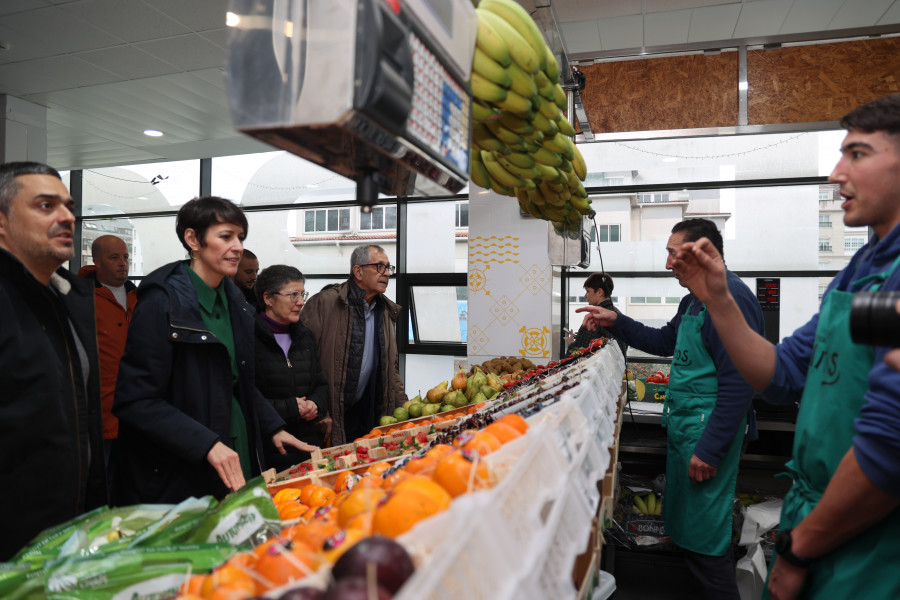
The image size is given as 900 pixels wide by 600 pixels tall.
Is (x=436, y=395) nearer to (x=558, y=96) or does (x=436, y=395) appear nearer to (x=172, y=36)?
(x=558, y=96)

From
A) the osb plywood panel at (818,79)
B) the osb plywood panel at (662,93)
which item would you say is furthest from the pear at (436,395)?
the osb plywood panel at (818,79)

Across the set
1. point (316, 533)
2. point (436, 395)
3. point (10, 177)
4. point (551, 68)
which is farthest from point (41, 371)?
point (436, 395)

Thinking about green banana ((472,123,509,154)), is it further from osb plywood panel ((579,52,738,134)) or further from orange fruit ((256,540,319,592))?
osb plywood panel ((579,52,738,134))

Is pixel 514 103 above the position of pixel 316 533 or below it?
above

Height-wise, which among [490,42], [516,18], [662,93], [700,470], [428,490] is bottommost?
[700,470]

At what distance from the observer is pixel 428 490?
2.86ft

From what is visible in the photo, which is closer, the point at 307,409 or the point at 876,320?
the point at 876,320

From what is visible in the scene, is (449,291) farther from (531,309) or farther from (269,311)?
(269,311)

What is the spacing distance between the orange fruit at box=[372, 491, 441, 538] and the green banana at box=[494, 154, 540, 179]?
1335 mm

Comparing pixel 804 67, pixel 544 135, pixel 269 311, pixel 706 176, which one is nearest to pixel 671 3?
pixel 804 67

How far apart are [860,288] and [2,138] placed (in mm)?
7140

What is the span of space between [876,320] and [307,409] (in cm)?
257

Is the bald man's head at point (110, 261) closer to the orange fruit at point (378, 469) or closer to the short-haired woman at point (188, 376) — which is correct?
the short-haired woman at point (188, 376)

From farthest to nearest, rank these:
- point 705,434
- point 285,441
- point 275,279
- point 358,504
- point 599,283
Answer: point 599,283
point 275,279
point 705,434
point 285,441
point 358,504
